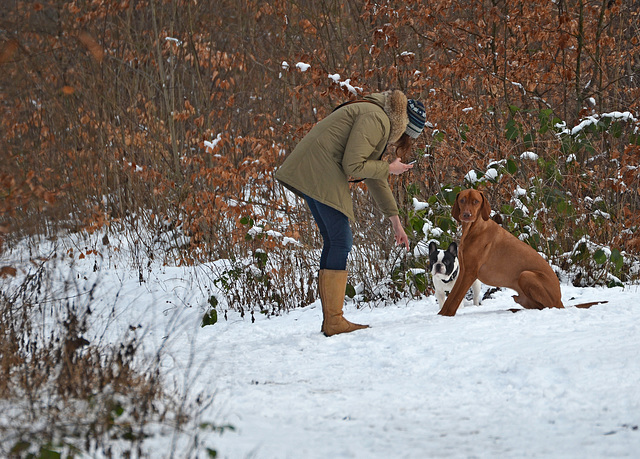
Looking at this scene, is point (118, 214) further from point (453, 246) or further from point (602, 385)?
point (602, 385)

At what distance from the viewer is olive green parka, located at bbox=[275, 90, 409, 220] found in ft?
16.4

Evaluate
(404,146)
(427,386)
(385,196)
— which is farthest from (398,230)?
(427,386)

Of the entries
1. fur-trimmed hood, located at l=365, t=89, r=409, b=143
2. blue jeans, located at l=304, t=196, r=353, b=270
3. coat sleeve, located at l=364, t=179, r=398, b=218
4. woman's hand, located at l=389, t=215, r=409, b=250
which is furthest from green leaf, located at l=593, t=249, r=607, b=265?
blue jeans, located at l=304, t=196, r=353, b=270

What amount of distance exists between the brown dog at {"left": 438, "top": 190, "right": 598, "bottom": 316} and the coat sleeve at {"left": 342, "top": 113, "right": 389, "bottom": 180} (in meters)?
1.03

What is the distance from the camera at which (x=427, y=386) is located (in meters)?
3.90

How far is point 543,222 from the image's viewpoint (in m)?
7.52

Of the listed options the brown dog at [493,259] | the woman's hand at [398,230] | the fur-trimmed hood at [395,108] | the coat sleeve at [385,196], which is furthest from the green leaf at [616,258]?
the fur-trimmed hood at [395,108]

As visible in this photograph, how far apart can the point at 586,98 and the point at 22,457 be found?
859 centimetres

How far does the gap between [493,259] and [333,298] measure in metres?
1.42

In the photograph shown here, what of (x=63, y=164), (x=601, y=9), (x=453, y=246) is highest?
(x=601, y=9)

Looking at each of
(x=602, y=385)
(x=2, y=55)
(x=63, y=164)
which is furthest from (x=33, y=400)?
(x=63, y=164)

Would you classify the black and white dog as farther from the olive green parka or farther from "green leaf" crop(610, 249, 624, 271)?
the olive green parka

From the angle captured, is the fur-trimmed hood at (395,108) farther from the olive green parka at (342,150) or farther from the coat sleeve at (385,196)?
the coat sleeve at (385,196)

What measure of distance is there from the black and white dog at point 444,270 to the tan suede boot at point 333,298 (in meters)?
1.38
